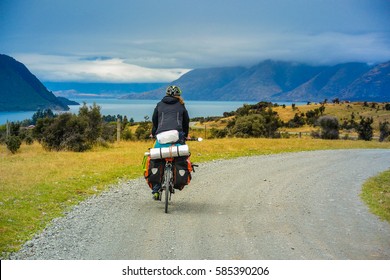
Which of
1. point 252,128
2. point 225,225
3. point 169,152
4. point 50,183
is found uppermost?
point 169,152

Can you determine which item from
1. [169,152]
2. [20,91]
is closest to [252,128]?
[169,152]

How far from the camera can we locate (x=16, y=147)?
26.2 metres

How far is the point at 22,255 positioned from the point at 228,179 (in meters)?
8.61

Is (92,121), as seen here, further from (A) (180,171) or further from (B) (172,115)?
(A) (180,171)

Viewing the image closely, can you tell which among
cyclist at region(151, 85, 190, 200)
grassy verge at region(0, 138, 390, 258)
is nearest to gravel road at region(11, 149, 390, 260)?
grassy verge at region(0, 138, 390, 258)

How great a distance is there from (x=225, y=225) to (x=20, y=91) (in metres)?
143

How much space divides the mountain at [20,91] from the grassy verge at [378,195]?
102 m

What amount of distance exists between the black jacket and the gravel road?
5.93 feet

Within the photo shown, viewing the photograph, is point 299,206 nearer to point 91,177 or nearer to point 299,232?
point 299,232

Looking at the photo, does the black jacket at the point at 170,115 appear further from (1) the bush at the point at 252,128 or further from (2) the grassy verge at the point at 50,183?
(1) the bush at the point at 252,128

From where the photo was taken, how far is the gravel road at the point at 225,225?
7.33 metres

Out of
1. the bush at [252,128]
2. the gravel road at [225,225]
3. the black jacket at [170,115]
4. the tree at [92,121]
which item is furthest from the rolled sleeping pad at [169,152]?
the bush at [252,128]

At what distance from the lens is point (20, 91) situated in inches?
5561

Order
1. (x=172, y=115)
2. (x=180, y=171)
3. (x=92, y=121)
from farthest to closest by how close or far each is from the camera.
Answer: (x=92, y=121) → (x=172, y=115) → (x=180, y=171)
